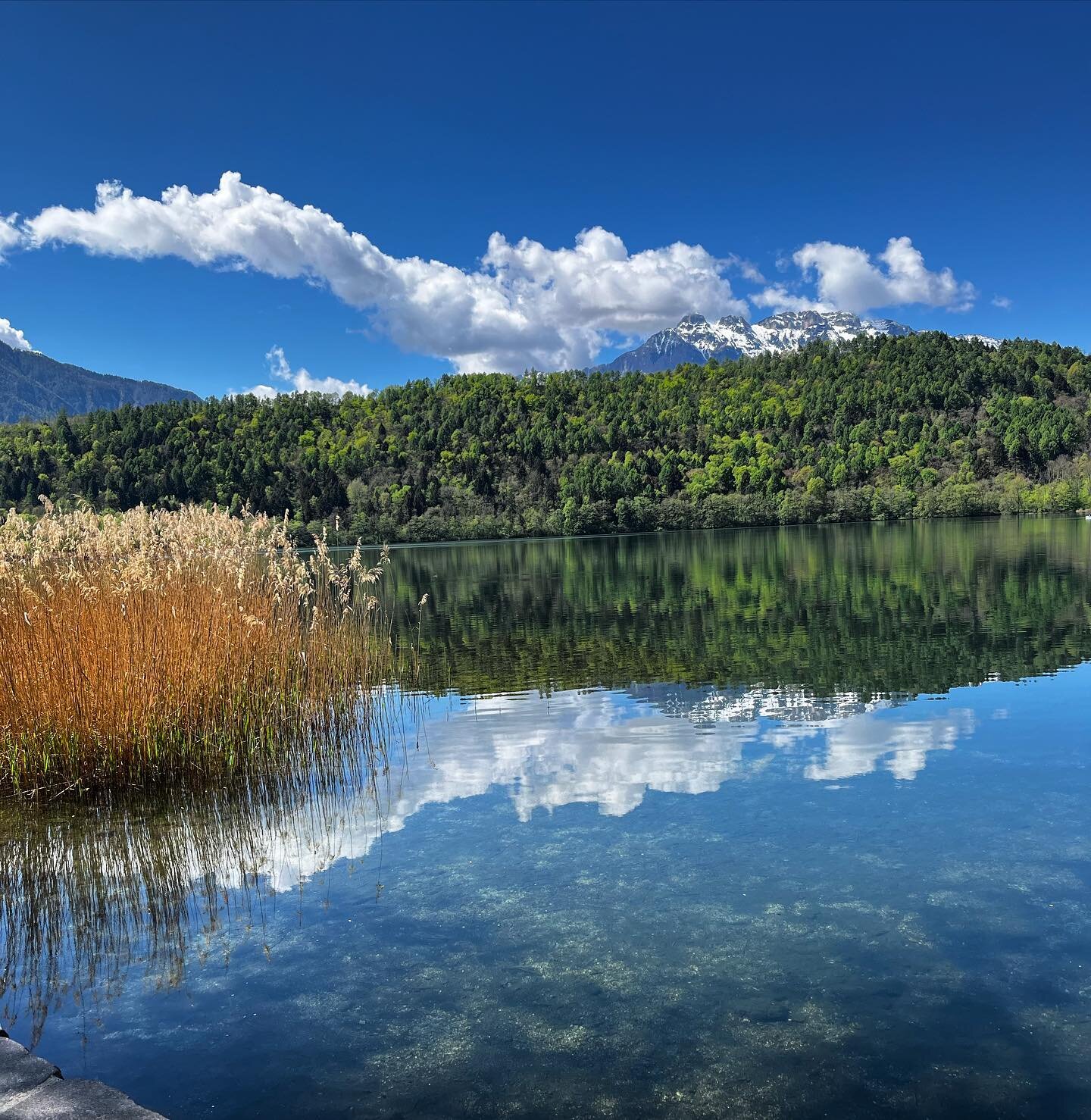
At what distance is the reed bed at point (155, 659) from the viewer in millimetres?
8195

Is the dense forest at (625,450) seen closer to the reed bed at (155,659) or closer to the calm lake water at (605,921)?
the reed bed at (155,659)

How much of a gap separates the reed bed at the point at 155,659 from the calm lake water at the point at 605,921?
601 mm

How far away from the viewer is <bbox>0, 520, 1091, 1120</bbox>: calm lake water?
13.4ft

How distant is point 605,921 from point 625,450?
14480 centimetres

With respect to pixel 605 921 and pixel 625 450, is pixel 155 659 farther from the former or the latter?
pixel 625 450

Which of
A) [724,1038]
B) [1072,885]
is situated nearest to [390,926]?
[724,1038]

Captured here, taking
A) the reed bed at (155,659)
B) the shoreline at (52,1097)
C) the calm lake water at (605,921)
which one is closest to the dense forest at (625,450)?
the reed bed at (155,659)

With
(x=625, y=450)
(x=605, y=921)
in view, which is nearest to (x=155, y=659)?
(x=605, y=921)

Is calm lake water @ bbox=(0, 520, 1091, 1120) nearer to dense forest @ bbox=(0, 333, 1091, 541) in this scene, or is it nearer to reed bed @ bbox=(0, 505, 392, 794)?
reed bed @ bbox=(0, 505, 392, 794)

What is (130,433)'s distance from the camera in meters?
140

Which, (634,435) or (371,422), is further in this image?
(371,422)

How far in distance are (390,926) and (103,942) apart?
1768mm

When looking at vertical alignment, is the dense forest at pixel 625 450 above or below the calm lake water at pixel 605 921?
above

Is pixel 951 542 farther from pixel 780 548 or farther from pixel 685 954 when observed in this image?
pixel 685 954
